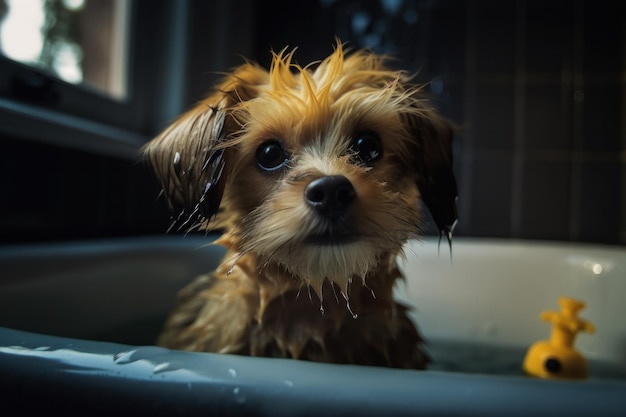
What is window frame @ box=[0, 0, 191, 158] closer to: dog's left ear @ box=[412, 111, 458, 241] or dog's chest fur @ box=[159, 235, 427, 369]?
dog's chest fur @ box=[159, 235, 427, 369]

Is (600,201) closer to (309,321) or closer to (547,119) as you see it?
(547,119)

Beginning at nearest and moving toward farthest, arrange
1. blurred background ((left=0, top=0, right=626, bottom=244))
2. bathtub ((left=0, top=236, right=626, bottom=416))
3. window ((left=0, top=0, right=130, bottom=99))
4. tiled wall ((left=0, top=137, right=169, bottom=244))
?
1. bathtub ((left=0, top=236, right=626, bottom=416))
2. tiled wall ((left=0, top=137, right=169, bottom=244))
3. window ((left=0, top=0, right=130, bottom=99))
4. blurred background ((left=0, top=0, right=626, bottom=244))

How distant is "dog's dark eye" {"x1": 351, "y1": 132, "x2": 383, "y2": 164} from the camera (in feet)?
2.58

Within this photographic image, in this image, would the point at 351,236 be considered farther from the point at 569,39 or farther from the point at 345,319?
the point at 569,39

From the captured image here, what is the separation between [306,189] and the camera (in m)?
0.66

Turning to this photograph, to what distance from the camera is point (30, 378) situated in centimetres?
43

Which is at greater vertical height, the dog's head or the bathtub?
the dog's head

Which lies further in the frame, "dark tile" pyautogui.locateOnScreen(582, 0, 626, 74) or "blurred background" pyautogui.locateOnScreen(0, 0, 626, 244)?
"dark tile" pyautogui.locateOnScreen(582, 0, 626, 74)

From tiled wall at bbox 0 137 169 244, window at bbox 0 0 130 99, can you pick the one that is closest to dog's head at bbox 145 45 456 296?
tiled wall at bbox 0 137 169 244

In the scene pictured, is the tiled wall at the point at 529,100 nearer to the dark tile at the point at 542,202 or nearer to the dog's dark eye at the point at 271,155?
the dark tile at the point at 542,202

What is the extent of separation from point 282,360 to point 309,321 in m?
0.33

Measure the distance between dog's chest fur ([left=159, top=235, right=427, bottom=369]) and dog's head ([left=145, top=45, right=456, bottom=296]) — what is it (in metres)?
0.07

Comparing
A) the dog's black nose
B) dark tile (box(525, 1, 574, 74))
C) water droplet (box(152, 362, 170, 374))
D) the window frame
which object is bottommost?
water droplet (box(152, 362, 170, 374))

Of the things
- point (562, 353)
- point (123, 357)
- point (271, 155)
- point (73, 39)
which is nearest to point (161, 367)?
point (123, 357)
